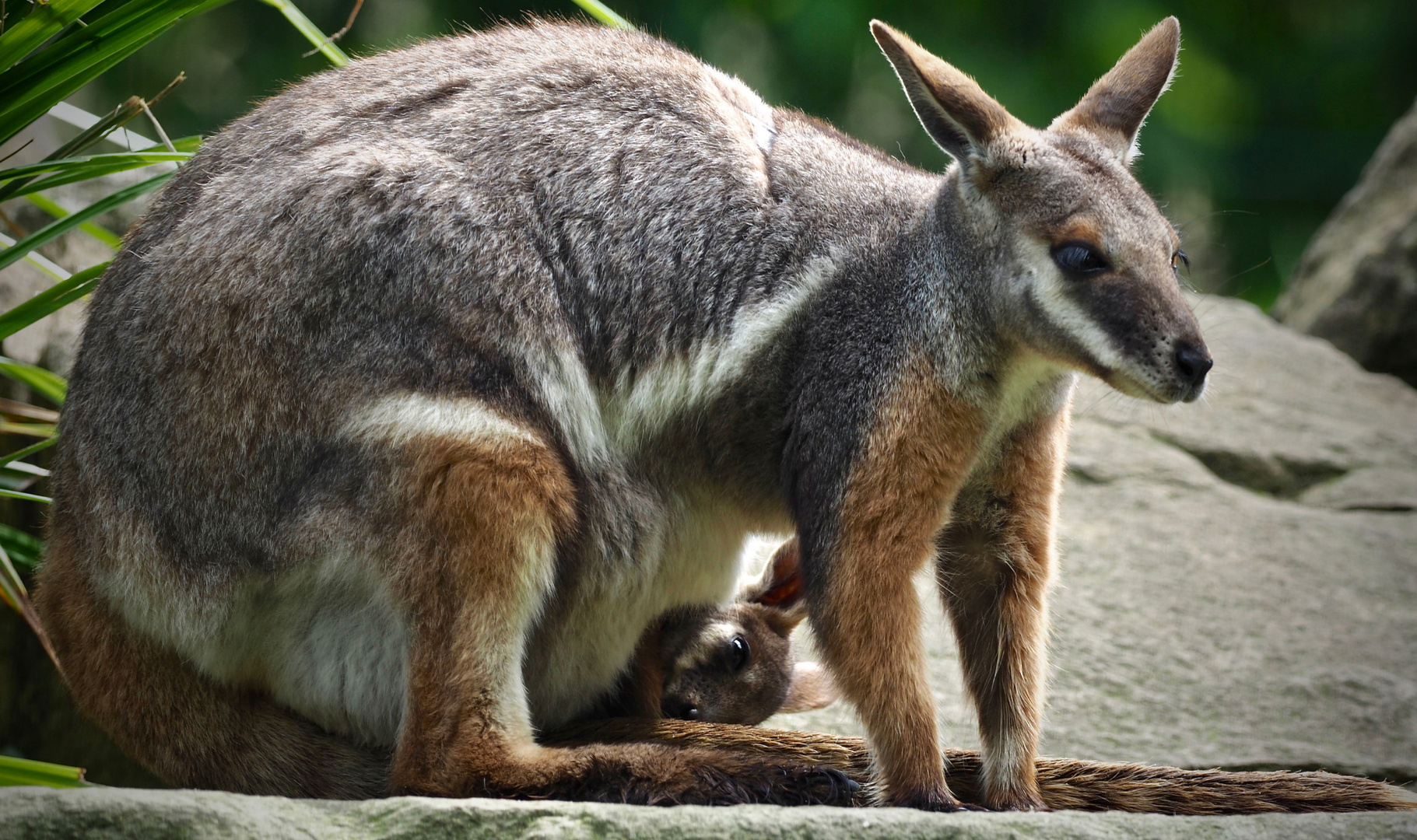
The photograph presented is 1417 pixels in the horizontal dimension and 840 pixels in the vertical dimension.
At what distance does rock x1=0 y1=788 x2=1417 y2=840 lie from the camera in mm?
2826

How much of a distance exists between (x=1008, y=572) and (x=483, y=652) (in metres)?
1.62

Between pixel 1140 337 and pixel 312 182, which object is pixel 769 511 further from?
pixel 312 182

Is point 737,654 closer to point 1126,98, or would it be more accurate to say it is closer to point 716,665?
point 716,665

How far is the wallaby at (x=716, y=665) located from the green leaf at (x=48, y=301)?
2.14m

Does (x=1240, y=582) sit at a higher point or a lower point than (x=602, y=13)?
lower

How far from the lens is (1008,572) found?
4102 mm

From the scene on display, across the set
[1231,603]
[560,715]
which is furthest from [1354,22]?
[560,715]

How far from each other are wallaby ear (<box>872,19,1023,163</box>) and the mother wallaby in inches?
0.5

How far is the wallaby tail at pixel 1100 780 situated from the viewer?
11.9 feet

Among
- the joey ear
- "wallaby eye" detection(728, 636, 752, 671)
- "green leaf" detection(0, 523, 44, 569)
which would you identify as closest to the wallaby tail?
"wallaby eye" detection(728, 636, 752, 671)

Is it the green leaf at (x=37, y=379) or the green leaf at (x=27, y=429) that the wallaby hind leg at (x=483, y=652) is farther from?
the green leaf at (x=27, y=429)

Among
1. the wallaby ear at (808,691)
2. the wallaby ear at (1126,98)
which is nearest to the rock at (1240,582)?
the wallaby ear at (808,691)

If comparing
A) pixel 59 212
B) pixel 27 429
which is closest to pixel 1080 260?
pixel 59 212

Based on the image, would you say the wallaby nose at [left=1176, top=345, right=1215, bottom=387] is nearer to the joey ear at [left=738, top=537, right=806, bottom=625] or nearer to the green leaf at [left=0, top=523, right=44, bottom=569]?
the joey ear at [left=738, top=537, right=806, bottom=625]
